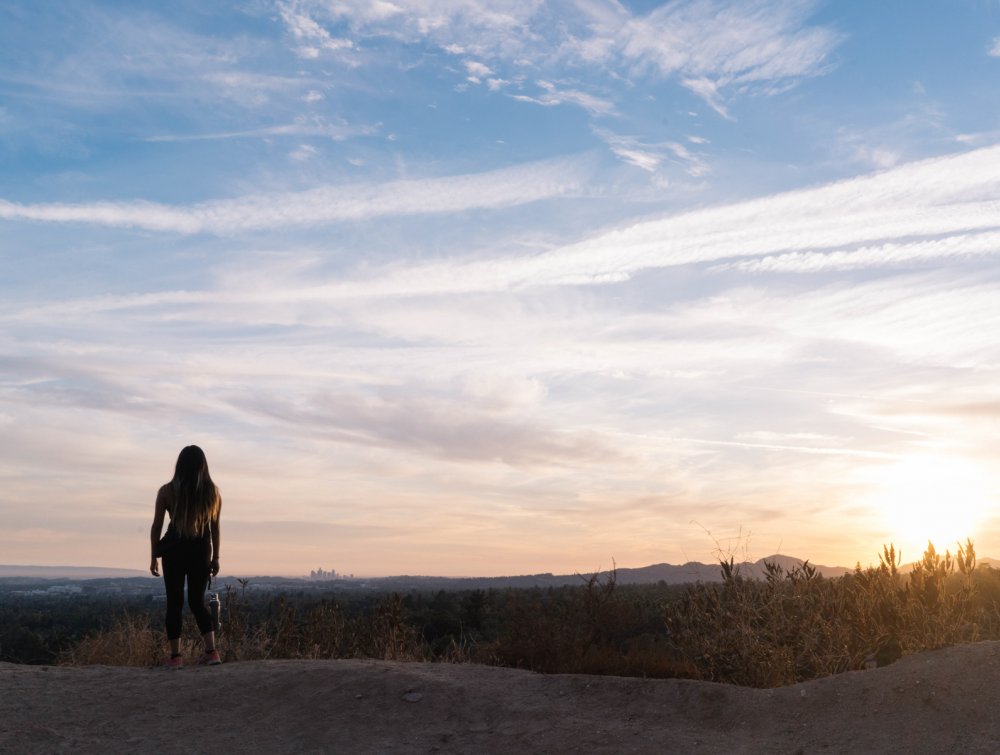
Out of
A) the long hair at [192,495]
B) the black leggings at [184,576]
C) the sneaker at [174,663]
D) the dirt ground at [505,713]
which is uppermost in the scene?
the long hair at [192,495]

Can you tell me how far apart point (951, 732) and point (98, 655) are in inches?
384

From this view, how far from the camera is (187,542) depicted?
382 inches

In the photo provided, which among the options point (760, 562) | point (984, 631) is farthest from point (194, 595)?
point (984, 631)

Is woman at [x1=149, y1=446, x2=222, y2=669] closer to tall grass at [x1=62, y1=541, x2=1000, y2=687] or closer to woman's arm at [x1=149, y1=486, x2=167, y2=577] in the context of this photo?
woman's arm at [x1=149, y1=486, x2=167, y2=577]

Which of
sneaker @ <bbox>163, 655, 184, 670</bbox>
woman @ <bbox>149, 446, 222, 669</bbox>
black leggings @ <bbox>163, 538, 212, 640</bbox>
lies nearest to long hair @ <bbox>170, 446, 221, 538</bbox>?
woman @ <bbox>149, 446, 222, 669</bbox>

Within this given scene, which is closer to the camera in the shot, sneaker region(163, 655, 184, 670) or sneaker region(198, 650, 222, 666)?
sneaker region(163, 655, 184, 670)

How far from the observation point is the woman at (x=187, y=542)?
31.7ft

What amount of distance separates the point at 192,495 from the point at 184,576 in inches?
33.3

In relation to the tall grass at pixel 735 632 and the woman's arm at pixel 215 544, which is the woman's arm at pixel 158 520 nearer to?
the woman's arm at pixel 215 544

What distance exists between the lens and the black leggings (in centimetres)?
965

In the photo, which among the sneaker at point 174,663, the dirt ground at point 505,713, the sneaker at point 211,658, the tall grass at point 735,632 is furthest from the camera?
the sneaker at point 211,658

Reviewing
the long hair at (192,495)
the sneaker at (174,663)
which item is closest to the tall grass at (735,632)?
the sneaker at (174,663)

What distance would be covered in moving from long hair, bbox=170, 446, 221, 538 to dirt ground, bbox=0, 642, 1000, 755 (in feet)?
4.96

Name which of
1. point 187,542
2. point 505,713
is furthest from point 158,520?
point 505,713
